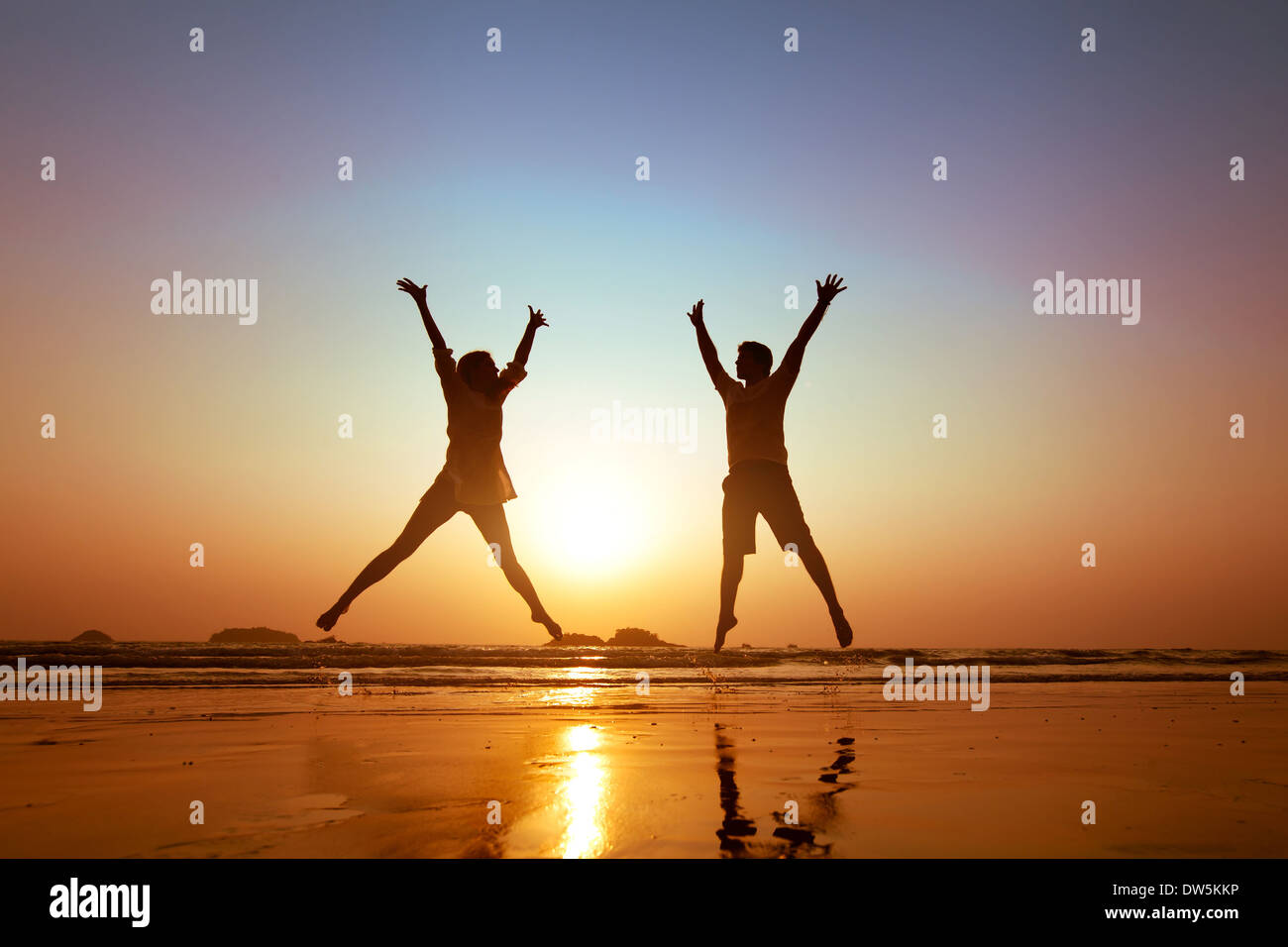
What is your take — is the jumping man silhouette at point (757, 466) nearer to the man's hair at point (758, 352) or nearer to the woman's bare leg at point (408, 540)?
the man's hair at point (758, 352)

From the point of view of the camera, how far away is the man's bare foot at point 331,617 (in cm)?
960

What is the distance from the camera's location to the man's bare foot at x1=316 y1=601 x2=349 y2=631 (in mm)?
9602

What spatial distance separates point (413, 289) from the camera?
30.2ft

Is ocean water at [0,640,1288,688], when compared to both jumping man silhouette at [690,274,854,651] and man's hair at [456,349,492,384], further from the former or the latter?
man's hair at [456,349,492,384]

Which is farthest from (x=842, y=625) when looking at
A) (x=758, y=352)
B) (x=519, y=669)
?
(x=519, y=669)

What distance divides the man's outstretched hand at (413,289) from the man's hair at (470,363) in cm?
83

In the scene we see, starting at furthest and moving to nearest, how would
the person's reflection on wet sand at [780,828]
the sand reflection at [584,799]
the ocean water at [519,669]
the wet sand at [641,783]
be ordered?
1. the ocean water at [519,669]
2. the wet sand at [641,783]
3. the sand reflection at [584,799]
4. the person's reflection on wet sand at [780,828]

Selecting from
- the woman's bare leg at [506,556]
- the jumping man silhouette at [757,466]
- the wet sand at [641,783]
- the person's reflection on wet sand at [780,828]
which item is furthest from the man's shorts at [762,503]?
the person's reflection on wet sand at [780,828]

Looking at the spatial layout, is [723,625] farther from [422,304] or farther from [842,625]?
[422,304]

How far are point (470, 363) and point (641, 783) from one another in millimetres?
6481
